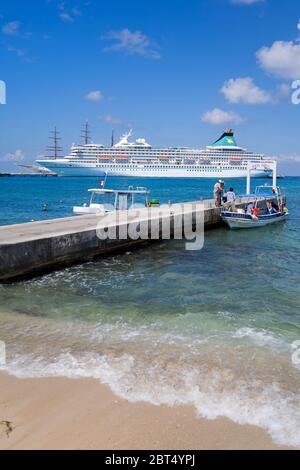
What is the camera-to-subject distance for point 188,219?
2147cm

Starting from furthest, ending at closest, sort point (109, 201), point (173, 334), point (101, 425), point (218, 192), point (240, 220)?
point (218, 192) < point (240, 220) < point (109, 201) < point (173, 334) < point (101, 425)

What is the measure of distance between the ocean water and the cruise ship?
4497 inches

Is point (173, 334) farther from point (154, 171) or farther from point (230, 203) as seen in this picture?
point (154, 171)

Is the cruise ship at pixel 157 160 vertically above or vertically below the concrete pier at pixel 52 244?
above

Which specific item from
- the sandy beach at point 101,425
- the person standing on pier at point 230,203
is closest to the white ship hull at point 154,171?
the person standing on pier at point 230,203

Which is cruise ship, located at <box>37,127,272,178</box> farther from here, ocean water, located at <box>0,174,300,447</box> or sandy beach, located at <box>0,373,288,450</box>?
sandy beach, located at <box>0,373,288,450</box>

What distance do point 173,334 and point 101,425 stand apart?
3.00m

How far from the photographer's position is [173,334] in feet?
23.7

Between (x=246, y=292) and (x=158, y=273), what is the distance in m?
3.20

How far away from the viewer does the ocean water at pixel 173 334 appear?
511 centimetres

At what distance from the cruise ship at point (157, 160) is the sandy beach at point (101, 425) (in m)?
121

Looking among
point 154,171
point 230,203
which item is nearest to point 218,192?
point 230,203

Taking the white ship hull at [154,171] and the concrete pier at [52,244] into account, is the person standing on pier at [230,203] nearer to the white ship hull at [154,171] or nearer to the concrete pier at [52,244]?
the concrete pier at [52,244]
